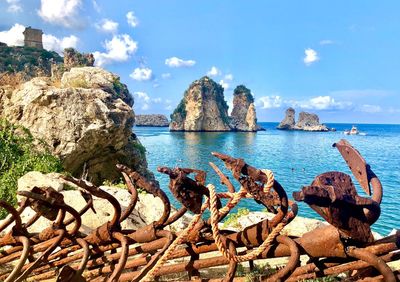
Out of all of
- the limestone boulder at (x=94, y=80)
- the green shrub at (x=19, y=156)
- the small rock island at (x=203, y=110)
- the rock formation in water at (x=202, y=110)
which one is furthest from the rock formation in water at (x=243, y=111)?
the green shrub at (x=19, y=156)

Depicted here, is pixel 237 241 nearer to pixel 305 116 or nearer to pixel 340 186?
pixel 340 186

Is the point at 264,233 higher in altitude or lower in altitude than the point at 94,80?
lower

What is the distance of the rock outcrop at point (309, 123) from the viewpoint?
493ft

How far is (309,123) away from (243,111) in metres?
40.3

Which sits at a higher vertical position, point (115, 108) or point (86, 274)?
point (115, 108)

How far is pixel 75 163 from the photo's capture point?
12.1 metres

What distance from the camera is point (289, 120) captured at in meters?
155

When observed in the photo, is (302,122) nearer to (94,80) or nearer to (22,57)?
(22,57)

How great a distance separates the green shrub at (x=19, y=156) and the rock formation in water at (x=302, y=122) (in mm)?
146822

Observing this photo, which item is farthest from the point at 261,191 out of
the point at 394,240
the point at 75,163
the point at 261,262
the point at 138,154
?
the point at 138,154

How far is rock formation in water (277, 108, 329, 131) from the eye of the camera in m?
151

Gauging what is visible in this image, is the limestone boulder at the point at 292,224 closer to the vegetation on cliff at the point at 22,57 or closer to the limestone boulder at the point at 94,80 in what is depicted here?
the limestone boulder at the point at 94,80

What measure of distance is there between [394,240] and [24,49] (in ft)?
252

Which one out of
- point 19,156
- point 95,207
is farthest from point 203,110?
point 95,207
